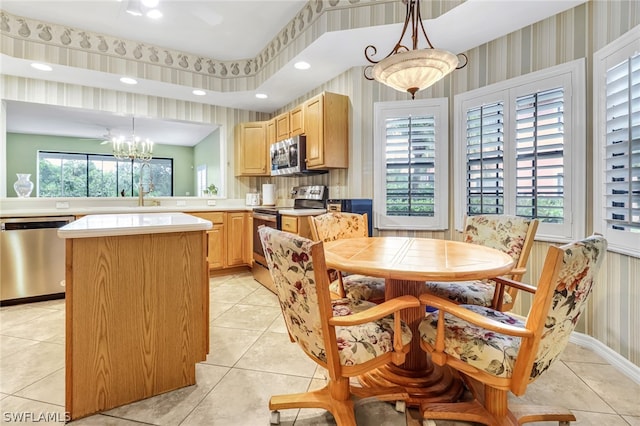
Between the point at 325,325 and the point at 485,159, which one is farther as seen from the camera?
the point at 485,159

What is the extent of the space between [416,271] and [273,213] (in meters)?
2.38

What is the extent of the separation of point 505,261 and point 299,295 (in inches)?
40.4

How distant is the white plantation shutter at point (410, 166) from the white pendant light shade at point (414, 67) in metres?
1.34

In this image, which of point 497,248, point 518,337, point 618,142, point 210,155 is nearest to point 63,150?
point 210,155

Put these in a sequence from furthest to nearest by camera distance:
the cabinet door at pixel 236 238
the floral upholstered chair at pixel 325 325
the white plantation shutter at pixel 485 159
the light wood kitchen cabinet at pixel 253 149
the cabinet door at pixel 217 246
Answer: the light wood kitchen cabinet at pixel 253 149 → the cabinet door at pixel 236 238 → the cabinet door at pixel 217 246 → the white plantation shutter at pixel 485 159 → the floral upholstered chair at pixel 325 325

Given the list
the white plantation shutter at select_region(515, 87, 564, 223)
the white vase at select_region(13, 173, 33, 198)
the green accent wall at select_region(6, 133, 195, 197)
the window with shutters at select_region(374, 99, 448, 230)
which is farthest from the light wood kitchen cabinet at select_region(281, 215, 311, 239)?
the green accent wall at select_region(6, 133, 195, 197)

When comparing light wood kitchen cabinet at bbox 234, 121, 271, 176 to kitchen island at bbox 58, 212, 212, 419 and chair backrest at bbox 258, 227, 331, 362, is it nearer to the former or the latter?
kitchen island at bbox 58, 212, 212, 419

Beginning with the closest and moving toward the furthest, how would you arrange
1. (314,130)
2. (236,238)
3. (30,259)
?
(30,259) < (314,130) < (236,238)

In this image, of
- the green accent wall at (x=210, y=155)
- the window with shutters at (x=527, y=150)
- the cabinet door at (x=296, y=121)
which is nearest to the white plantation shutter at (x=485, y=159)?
the window with shutters at (x=527, y=150)

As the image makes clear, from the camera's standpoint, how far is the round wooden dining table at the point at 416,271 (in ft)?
4.19

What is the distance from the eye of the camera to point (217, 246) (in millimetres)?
3926

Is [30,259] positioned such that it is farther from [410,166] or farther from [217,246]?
[410,166]

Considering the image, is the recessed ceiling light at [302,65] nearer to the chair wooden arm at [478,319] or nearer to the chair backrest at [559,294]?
the chair wooden arm at [478,319]

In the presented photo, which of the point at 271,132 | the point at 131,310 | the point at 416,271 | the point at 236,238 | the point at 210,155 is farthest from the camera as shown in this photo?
the point at 210,155
